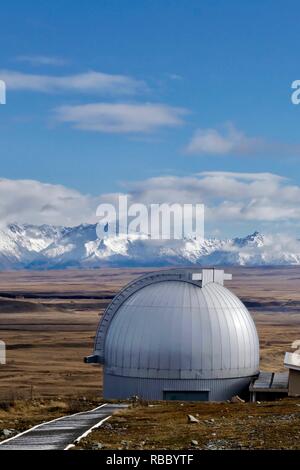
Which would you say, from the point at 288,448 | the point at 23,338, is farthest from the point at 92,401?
the point at 23,338

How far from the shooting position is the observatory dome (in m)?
30.7

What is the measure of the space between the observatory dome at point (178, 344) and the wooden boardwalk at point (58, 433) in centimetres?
571

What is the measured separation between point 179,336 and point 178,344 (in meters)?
0.31

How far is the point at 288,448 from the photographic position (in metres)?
15.5

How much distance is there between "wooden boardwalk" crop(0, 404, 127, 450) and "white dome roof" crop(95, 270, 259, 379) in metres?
5.66

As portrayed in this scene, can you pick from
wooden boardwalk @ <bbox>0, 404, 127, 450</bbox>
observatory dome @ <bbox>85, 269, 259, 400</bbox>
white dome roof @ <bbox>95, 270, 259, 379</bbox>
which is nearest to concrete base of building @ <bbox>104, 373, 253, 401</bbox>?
observatory dome @ <bbox>85, 269, 259, 400</bbox>

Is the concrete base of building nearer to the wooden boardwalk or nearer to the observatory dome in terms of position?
the observatory dome

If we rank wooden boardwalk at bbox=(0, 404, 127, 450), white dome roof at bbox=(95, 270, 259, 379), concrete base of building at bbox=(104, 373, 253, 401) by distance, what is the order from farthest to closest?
concrete base of building at bbox=(104, 373, 253, 401) → white dome roof at bbox=(95, 270, 259, 379) → wooden boardwalk at bbox=(0, 404, 127, 450)

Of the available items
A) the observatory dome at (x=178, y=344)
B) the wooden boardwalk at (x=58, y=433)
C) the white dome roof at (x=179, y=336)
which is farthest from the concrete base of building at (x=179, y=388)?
the wooden boardwalk at (x=58, y=433)

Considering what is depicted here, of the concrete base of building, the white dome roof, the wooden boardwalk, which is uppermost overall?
the white dome roof

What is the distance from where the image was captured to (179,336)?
101ft

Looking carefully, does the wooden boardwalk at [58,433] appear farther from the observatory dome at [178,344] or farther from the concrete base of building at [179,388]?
the concrete base of building at [179,388]

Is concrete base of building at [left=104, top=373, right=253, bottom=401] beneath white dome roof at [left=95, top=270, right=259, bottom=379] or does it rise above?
beneath
